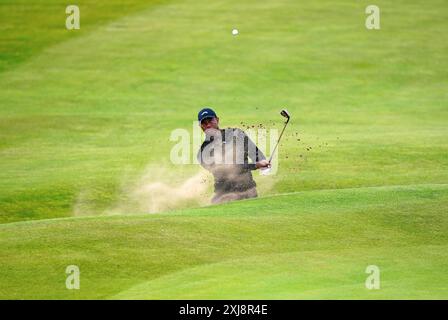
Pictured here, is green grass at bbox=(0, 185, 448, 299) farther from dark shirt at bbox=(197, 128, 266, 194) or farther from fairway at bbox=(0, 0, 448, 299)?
dark shirt at bbox=(197, 128, 266, 194)

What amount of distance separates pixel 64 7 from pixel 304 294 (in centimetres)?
3691

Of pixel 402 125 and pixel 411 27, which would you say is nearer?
pixel 402 125

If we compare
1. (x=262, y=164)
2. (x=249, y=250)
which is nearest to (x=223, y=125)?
(x=262, y=164)

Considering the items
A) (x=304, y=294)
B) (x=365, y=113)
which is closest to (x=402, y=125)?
(x=365, y=113)

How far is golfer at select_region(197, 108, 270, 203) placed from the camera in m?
19.0

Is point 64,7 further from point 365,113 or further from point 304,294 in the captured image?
point 304,294

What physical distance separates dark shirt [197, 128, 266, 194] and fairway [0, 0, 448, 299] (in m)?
0.68

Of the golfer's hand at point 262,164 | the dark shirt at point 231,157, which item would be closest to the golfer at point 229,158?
the dark shirt at point 231,157

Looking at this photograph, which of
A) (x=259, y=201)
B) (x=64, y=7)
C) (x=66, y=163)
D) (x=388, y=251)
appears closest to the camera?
(x=388, y=251)

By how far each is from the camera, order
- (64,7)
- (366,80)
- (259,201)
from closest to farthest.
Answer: (259,201) → (366,80) → (64,7)

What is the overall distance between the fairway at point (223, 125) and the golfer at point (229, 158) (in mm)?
639

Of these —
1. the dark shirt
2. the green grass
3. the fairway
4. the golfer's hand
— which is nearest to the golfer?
the dark shirt

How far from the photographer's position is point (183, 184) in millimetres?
24156
